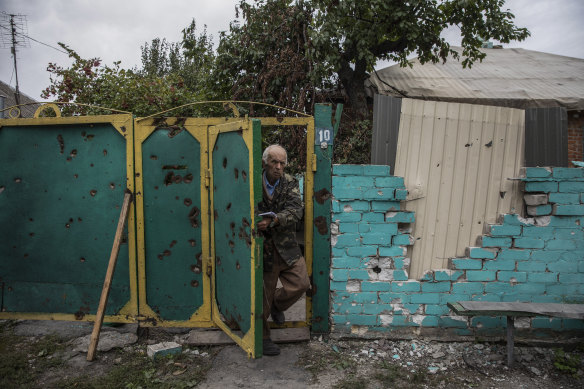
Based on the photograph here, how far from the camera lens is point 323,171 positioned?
10.9 feet

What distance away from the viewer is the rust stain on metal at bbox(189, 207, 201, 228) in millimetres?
3432

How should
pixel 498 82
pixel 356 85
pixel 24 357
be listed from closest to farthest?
pixel 24 357, pixel 356 85, pixel 498 82

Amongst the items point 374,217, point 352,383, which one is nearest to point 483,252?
point 374,217

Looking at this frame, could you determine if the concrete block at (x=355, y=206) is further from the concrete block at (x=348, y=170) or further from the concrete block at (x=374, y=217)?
the concrete block at (x=348, y=170)

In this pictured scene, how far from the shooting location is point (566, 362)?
9.90 ft

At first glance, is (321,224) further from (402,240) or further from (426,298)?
(426,298)

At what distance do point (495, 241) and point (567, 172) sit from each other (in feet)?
2.64

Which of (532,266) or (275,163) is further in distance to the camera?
(532,266)

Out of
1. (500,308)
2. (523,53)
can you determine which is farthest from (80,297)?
(523,53)

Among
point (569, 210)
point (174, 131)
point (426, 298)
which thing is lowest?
point (426, 298)

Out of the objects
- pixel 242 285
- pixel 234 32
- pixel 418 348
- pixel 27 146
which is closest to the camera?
pixel 242 285

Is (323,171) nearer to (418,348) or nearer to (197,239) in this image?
(197,239)

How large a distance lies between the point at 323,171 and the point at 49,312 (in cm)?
286

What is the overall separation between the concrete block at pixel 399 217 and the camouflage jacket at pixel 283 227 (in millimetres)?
755
